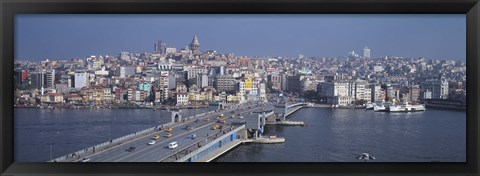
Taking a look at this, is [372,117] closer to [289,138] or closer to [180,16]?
[289,138]

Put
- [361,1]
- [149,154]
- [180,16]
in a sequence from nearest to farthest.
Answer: [361,1] → [180,16] → [149,154]

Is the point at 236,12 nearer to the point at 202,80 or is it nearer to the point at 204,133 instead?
the point at 202,80

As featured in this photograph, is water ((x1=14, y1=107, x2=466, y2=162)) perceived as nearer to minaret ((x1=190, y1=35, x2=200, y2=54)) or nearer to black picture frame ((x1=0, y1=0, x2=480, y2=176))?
black picture frame ((x1=0, y1=0, x2=480, y2=176))

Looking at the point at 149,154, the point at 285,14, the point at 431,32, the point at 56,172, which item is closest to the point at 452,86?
the point at 431,32

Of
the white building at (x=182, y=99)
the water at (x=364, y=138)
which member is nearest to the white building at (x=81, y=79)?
the white building at (x=182, y=99)

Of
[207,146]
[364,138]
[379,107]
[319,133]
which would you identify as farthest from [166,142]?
[379,107]

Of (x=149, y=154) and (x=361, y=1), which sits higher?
(x=361, y=1)

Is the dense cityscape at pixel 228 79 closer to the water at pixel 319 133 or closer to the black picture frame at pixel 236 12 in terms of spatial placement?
the water at pixel 319 133
